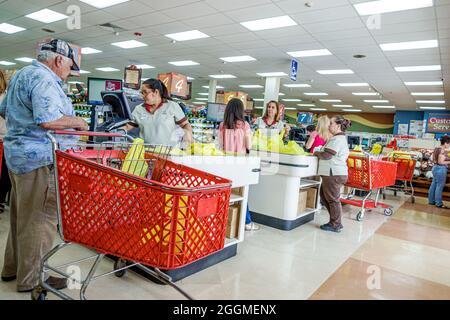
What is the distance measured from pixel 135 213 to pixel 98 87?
351 centimetres

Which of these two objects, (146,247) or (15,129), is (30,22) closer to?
(15,129)

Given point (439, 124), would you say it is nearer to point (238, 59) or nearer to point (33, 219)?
point (238, 59)

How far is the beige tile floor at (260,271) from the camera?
87.4 inches

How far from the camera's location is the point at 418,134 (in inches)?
744

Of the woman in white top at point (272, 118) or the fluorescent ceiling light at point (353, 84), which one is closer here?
the woman in white top at point (272, 118)

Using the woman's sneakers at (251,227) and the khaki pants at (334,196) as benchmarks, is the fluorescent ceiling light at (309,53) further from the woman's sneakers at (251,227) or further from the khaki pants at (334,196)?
the woman's sneakers at (251,227)

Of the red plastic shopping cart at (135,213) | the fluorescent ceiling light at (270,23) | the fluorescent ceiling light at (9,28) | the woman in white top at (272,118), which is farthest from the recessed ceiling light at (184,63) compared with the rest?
the red plastic shopping cart at (135,213)

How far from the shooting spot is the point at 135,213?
1570 millimetres

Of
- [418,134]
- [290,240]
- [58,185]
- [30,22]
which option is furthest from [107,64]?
[418,134]

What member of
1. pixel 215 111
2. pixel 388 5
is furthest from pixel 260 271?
pixel 215 111

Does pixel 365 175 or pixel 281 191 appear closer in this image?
pixel 281 191

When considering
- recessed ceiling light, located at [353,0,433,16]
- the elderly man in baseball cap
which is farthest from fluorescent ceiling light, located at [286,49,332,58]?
the elderly man in baseball cap

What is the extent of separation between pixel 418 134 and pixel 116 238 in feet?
68.3

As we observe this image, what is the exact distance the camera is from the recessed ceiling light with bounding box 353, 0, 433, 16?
17.1 ft
